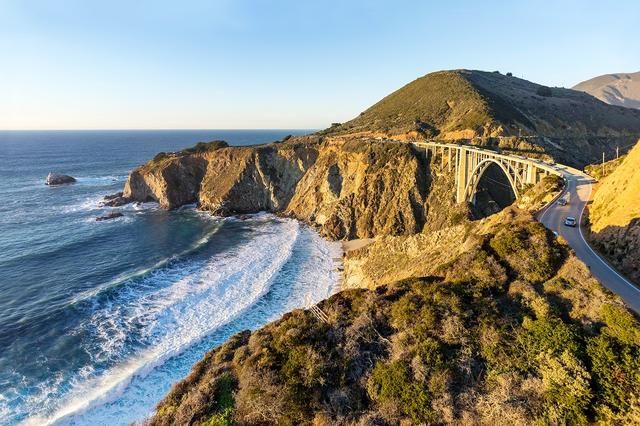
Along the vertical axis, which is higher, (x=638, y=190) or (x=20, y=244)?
(x=638, y=190)

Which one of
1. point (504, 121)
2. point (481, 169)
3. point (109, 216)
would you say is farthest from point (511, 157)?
point (109, 216)

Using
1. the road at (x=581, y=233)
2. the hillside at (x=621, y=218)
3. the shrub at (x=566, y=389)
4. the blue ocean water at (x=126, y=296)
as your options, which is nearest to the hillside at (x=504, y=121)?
the road at (x=581, y=233)

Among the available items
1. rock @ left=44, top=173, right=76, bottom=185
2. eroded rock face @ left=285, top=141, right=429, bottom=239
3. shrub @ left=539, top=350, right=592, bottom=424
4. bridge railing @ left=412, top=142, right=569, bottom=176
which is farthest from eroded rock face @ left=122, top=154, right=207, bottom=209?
shrub @ left=539, top=350, right=592, bottom=424

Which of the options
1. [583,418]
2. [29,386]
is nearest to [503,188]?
[583,418]

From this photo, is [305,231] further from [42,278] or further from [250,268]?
[42,278]

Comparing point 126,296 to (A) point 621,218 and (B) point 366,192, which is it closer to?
(B) point 366,192

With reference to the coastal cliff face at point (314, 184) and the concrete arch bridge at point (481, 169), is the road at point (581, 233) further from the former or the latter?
the coastal cliff face at point (314, 184)
